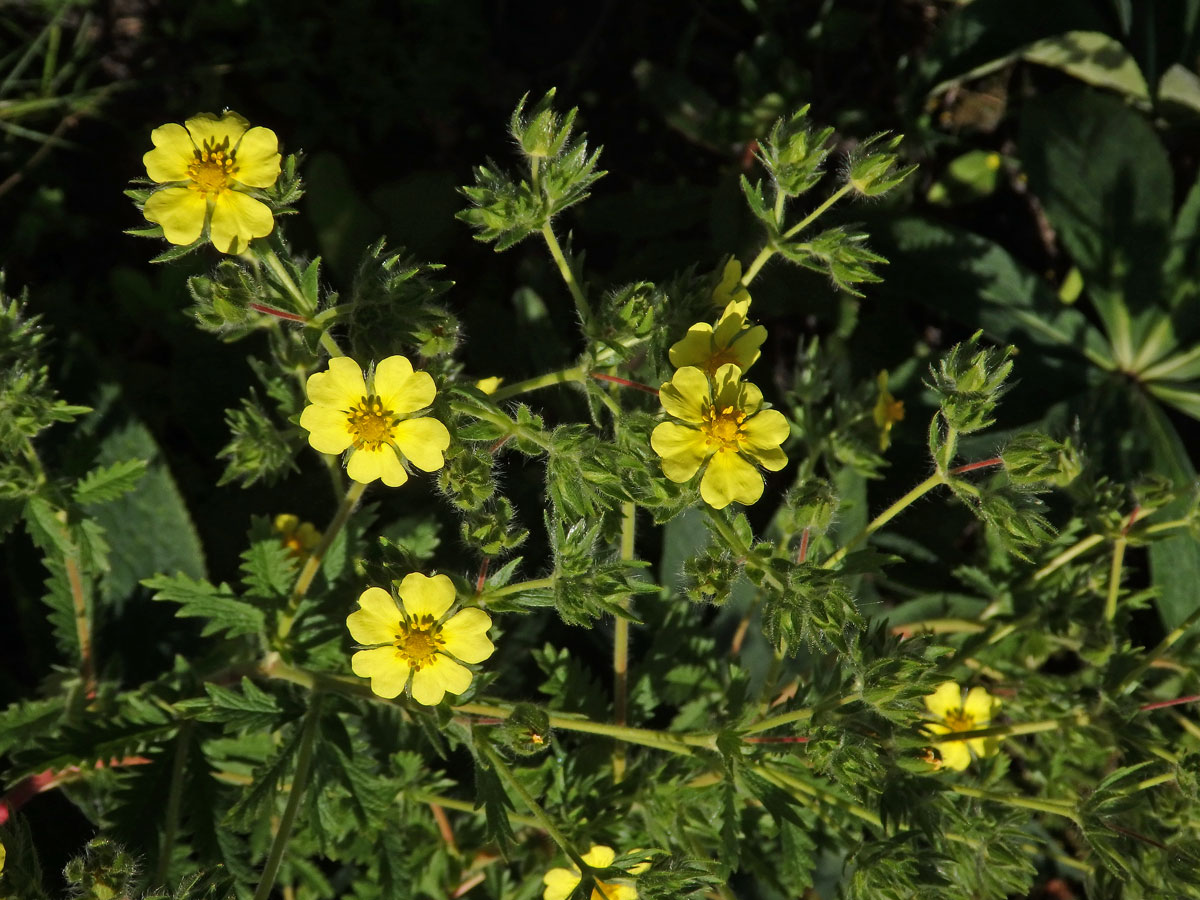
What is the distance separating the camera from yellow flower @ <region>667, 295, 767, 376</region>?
86.5 inches

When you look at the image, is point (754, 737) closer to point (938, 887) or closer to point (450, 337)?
point (938, 887)

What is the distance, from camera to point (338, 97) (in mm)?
3973

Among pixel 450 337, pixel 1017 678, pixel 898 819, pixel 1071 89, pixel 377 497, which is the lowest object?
pixel 1017 678

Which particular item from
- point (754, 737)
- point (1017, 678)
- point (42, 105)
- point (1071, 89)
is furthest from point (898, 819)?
point (42, 105)

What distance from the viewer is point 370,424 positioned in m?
2.10

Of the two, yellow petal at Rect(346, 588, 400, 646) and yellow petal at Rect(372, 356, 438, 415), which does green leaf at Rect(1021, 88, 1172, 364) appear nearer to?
yellow petal at Rect(372, 356, 438, 415)

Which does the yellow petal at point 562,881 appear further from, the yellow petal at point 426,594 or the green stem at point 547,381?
the green stem at point 547,381

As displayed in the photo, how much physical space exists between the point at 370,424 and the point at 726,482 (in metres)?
0.74

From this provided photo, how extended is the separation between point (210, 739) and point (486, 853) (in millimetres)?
831

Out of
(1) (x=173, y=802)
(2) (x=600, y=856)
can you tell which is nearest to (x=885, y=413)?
(2) (x=600, y=856)

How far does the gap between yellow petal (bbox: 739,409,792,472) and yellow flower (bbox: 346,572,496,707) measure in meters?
0.66

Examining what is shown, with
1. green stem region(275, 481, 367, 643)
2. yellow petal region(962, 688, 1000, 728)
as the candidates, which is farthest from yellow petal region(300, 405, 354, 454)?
yellow petal region(962, 688, 1000, 728)

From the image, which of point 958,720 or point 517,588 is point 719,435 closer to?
point 517,588

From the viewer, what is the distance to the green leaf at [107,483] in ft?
8.48
